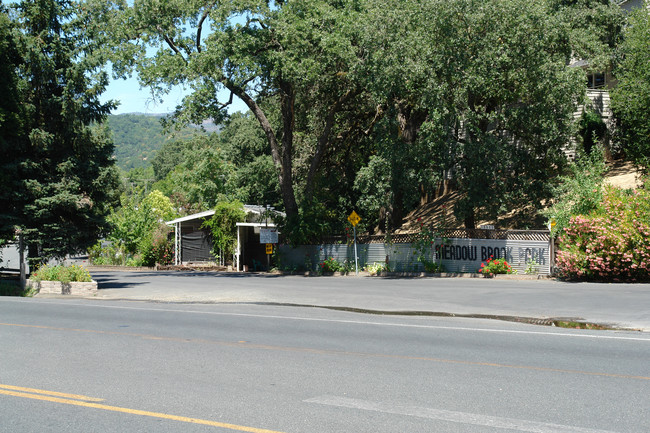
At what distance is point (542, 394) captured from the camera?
6.72m

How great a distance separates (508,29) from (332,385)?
871 inches

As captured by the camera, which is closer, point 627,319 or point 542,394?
point 542,394

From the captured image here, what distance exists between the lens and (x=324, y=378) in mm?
7719

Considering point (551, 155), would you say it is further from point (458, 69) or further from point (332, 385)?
point (332, 385)

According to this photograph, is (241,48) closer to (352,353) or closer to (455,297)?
(455,297)

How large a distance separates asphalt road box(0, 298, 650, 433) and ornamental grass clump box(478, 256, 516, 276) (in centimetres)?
1363

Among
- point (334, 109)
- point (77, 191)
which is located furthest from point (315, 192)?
point (77, 191)

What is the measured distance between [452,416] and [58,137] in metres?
22.0

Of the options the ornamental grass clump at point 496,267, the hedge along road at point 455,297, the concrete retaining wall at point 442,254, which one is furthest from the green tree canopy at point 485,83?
the hedge along road at point 455,297

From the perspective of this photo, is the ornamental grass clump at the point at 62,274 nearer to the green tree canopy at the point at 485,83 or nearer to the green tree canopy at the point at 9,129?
the green tree canopy at the point at 9,129

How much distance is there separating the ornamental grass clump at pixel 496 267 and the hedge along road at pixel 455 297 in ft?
2.85

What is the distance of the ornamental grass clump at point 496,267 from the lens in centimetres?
2542

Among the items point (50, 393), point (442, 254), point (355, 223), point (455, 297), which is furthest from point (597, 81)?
point (50, 393)

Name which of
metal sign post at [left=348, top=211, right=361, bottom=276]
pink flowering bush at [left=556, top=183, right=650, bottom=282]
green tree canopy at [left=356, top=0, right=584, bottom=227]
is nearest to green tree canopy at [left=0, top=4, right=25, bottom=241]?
metal sign post at [left=348, top=211, right=361, bottom=276]
